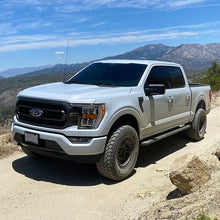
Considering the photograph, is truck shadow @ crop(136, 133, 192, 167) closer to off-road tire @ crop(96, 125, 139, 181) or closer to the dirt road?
the dirt road

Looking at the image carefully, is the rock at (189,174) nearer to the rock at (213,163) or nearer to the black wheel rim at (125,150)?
the rock at (213,163)

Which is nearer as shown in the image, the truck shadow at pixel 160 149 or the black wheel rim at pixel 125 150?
the black wheel rim at pixel 125 150

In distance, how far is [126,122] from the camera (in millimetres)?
4633

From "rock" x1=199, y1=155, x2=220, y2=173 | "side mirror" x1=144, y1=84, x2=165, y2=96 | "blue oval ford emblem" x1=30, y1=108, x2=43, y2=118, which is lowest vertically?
"rock" x1=199, y1=155, x2=220, y2=173

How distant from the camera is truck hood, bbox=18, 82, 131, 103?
392 centimetres

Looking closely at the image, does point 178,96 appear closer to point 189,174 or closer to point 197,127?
point 197,127

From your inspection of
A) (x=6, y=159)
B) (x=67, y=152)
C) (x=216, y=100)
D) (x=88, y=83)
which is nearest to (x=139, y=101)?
(x=88, y=83)

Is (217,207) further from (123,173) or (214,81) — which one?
(214,81)

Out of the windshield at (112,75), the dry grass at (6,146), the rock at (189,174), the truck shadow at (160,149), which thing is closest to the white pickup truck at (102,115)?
the windshield at (112,75)

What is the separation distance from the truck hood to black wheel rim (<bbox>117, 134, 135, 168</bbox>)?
725mm

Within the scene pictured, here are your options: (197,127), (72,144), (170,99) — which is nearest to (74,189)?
(72,144)

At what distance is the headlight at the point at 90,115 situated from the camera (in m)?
3.90

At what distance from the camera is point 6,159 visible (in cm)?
557

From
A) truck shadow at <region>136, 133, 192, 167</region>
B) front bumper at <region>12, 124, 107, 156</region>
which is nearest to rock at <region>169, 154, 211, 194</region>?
front bumper at <region>12, 124, 107, 156</region>
